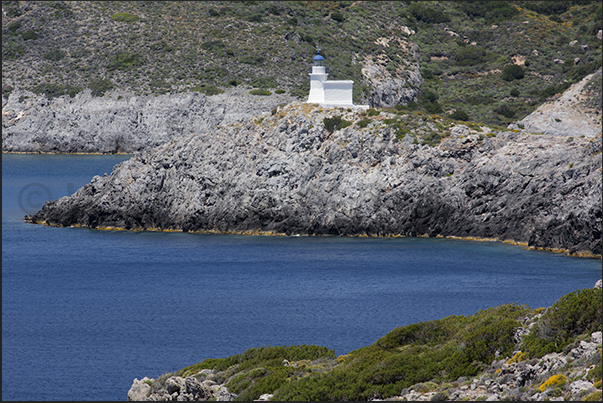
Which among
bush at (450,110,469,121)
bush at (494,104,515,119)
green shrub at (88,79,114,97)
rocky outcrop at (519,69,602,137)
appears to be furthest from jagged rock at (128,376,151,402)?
green shrub at (88,79,114,97)

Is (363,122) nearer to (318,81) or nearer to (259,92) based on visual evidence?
(318,81)

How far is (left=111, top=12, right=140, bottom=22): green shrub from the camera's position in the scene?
15025 centimetres

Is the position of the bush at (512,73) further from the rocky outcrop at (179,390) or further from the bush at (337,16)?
the rocky outcrop at (179,390)

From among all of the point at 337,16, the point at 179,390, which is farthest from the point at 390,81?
the point at 179,390

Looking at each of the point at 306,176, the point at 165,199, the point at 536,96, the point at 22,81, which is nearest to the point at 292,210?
the point at 306,176

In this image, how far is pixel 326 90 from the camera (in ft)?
231

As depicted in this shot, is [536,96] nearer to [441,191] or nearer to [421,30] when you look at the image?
[421,30]

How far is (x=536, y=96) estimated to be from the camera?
432 ft

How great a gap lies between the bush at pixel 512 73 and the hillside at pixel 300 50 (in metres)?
0.25

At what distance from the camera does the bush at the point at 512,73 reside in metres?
141

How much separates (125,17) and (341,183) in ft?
335

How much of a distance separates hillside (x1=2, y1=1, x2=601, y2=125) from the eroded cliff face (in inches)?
2456

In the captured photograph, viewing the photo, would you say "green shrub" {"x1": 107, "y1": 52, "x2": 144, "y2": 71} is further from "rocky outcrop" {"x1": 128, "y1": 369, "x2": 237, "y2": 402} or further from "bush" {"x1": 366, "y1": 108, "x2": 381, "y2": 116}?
"rocky outcrop" {"x1": 128, "y1": 369, "x2": 237, "y2": 402}

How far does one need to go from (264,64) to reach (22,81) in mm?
44342
